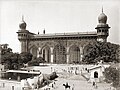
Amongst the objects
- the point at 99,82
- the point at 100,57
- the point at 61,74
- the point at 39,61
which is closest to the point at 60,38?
the point at 39,61

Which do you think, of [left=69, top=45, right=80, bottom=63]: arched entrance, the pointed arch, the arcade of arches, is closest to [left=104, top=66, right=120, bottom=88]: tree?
[left=69, top=45, right=80, bottom=63]: arched entrance

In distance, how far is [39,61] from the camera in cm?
1202

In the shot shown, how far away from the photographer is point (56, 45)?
14461mm

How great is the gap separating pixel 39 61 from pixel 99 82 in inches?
180

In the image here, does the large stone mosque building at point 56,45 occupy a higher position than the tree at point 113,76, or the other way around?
the large stone mosque building at point 56,45

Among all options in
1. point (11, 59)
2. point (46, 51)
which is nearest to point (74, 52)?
point (46, 51)

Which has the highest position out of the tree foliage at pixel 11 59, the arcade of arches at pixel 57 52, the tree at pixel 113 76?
the arcade of arches at pixel 57 52

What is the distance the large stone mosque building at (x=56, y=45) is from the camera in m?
14.0

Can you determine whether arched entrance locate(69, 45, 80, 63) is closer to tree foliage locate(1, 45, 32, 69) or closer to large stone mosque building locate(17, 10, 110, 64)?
large stone mosque building locate(17, 10, 110, 64)

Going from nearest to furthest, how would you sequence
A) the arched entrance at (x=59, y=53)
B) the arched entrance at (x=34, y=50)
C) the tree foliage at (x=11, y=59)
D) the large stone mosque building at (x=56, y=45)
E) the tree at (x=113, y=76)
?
the tree at (x=113, y=76) → the tree foliage at (x=11, y=59) → the large stone mosque building at (x=56, y=45) → the arched entrance at (x=59, y=53) → the arched entrance at (x=34, y=50)

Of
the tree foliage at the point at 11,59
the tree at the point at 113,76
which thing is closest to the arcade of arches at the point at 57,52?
the tree foliage at the point at 11,59

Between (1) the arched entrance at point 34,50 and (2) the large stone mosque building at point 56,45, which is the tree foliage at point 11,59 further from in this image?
(1) the arched entrance at point 34,50

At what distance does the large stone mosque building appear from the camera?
14008 mm

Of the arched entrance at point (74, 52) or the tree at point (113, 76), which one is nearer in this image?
the tree at point (113, 76)
